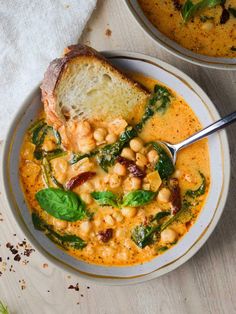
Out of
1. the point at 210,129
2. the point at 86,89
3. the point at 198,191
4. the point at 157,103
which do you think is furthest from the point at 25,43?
the point at 198,191

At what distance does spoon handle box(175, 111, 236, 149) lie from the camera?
2.63 meters

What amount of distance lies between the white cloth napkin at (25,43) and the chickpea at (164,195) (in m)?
1.00

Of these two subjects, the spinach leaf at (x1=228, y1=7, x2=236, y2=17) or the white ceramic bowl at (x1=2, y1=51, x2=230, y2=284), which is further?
the spinach leaf at (x1=228, y1=7, x2=236, y2=17)

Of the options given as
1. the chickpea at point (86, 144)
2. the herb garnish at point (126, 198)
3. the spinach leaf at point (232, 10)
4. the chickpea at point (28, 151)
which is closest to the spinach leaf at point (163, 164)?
the herb garnish at point (126, 198)

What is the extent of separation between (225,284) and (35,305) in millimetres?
1123

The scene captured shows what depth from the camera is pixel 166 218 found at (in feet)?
9.17

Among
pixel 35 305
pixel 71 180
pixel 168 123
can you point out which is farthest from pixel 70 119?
pixel 35 305

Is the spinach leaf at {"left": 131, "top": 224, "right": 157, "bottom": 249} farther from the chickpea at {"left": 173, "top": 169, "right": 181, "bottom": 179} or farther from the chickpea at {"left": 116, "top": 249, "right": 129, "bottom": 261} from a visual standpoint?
the chickpea at {"left": 173, "top": 169, "right": 181, "bottom": 179}

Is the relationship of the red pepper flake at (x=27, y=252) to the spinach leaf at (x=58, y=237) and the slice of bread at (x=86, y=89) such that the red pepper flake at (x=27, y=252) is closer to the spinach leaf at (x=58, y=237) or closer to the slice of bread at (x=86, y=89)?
the spinach leaf at (x=58, y=237)

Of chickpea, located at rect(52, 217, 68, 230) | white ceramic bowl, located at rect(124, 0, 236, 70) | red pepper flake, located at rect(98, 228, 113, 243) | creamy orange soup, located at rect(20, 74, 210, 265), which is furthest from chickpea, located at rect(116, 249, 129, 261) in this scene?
white ceramic bowl, located at rect(124, 0, 236, 70)

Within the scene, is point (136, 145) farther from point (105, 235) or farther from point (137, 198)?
point (105, 235)

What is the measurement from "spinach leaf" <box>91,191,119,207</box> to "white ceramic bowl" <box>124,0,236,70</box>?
0.81m

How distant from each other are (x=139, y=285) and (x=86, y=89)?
1180 mm

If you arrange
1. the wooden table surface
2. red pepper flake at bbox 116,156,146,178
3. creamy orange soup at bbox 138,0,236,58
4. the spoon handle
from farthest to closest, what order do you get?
the wooden table surface, creamy orange soup at bbox 138,0,236,58, red pepper flake at bbox 116,156,146,178, the spoon handle
